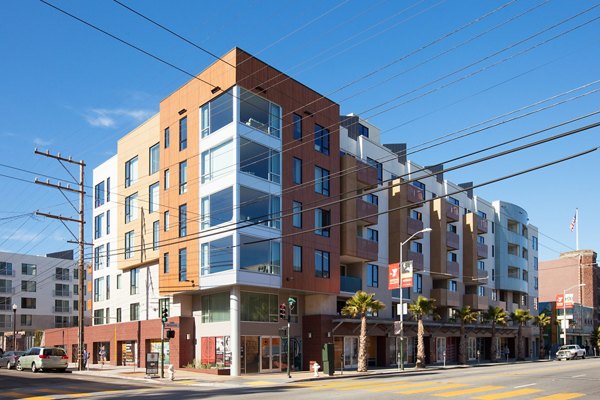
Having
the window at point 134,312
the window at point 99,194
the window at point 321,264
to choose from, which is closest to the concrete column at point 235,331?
the window at point 321,264

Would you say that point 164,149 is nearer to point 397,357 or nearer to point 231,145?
point 231,145

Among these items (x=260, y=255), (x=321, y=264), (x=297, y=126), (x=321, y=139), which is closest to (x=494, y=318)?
(x=321, y=264)

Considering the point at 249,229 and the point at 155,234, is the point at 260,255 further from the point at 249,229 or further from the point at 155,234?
the point at 155,234

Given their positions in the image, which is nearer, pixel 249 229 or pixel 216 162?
pixel 249 229

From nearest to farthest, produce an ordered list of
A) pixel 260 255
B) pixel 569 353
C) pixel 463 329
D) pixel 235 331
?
pixel 235 331 → pixel 260 255 → pixel 463 329 → pixel 569 353

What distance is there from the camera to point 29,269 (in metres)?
96.6

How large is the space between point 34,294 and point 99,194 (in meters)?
45.3

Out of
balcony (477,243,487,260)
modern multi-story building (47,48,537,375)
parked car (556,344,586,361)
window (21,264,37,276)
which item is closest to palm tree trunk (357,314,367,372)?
modern multi-story building (47,48,537,375)

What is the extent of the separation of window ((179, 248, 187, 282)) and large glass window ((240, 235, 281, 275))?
589cm

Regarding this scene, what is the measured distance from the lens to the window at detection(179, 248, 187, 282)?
41812 millimetres

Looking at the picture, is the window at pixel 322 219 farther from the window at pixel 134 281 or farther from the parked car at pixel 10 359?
the parked car at pixel 10 359

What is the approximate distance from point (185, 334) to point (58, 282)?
65.9m

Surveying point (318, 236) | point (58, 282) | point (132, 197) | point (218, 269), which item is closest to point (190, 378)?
point (218, 269)

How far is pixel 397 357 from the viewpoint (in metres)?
52.3
